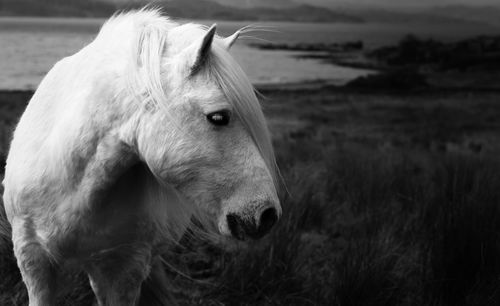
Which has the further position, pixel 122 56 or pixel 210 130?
pixel 122 56

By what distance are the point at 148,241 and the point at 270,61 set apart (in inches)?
150

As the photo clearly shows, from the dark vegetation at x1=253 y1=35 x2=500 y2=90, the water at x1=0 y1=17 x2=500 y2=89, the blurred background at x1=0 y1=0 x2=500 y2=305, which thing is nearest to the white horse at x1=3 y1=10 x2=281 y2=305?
the blurred background at x1=0 y1=0 x2=500 y2=305

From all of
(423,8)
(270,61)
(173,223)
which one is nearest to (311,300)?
(173,223)

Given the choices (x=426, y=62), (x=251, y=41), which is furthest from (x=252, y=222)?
(x=426, y=62)

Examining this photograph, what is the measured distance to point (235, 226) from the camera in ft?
3.98

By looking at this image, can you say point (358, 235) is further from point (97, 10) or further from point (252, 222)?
point (97, 10)

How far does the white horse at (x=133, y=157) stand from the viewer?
1.20 metres

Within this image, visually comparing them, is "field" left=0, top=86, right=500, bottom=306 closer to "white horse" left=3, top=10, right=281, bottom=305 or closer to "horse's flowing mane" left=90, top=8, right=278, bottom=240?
"white horse" left=3, top=10, right=281, bottom=305

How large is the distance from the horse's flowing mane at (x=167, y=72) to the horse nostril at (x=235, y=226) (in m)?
0.16

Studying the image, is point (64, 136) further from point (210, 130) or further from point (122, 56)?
point (210, 130)

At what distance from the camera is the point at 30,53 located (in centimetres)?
472

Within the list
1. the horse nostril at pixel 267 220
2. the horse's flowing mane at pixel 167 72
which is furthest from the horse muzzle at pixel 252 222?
the horse's flowing mane at pixel 167 72

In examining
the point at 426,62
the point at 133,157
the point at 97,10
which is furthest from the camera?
the point at 426,62

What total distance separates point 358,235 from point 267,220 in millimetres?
1746
